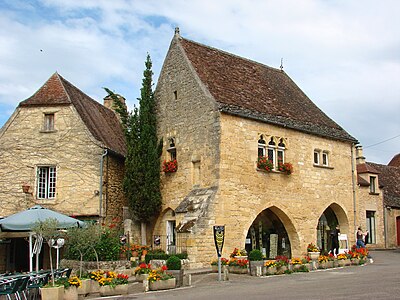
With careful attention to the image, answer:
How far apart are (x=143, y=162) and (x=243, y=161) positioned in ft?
14.4

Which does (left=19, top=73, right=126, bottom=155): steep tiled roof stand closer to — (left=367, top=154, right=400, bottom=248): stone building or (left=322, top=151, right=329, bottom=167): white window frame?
(left=322, top=151, right=329, bottom=167): white window frame

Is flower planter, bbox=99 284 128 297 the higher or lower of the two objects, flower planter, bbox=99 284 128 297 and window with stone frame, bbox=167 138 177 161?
the lower

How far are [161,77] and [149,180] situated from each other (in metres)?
4.99

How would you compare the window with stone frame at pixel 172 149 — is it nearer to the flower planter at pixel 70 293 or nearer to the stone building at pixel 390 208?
the flower planter at pixel 70 293

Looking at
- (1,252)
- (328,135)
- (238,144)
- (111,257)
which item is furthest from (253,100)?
(1,252)

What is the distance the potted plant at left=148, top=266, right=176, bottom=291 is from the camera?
46.1 feet

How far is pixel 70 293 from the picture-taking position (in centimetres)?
1270

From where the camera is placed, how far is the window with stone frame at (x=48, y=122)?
23.0 meters

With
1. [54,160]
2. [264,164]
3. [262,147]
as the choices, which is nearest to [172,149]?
[262,147]

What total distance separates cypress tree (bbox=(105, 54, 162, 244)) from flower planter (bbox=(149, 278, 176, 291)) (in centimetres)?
815

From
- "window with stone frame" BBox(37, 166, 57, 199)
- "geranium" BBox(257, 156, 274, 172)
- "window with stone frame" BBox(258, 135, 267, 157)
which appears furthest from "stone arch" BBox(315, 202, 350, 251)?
"window with stone frame" BBox(37, 166, 57, 199)

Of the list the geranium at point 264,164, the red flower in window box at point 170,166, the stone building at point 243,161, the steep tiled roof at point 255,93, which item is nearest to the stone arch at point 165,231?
the stone building at point 243,161

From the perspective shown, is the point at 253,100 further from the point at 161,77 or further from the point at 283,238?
the point at 283,238

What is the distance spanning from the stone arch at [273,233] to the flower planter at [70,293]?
10.6 metres
